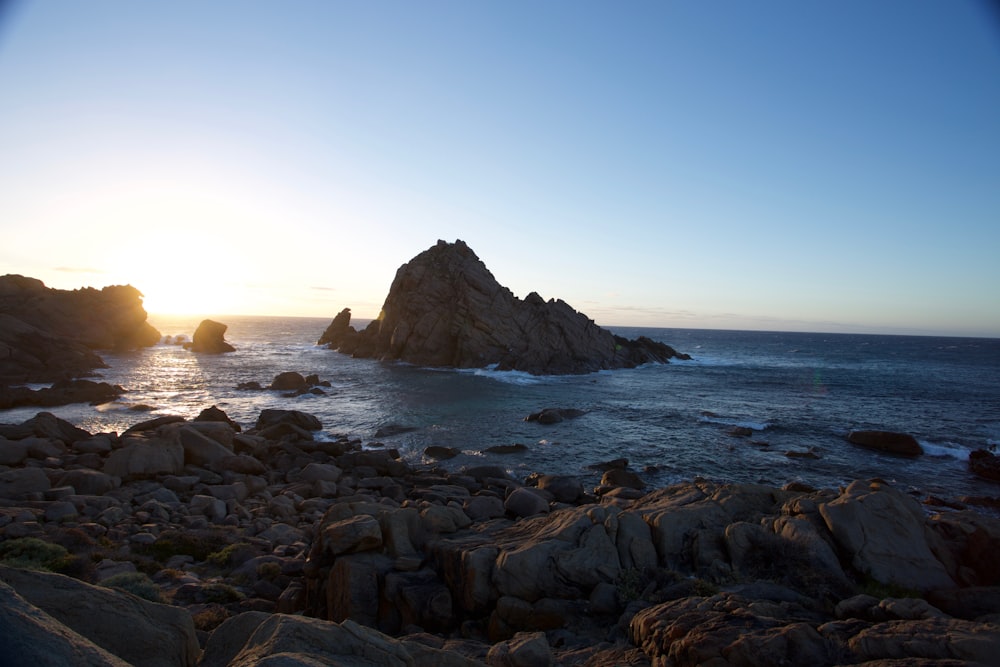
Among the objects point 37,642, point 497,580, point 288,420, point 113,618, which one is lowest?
point 288,420

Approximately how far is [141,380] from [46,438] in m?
35.0

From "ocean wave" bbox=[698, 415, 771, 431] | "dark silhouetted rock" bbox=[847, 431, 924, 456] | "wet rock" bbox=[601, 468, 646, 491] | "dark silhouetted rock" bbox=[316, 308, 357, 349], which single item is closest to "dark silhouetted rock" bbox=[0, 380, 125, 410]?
"wet rock" bbox=[601, 468, 646, 491]

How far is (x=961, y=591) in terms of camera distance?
32.8ft

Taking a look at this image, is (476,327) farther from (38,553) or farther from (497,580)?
(497,580)

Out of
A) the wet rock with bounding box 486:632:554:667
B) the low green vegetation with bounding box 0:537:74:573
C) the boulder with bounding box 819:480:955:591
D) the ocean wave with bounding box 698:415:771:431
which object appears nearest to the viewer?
the wet rock with bounding box 486:632:554:667

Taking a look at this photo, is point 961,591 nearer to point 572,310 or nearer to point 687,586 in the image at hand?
point 687,586

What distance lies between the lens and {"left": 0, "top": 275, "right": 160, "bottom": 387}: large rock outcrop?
5175cm

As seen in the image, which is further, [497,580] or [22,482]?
[22,482]

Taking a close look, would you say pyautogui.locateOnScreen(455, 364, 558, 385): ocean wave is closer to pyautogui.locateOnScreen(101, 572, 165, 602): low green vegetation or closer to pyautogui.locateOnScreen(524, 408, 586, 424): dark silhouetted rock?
pyautogui.locateOnScreen(524, 408, 586, 424): dark silhouetted rock

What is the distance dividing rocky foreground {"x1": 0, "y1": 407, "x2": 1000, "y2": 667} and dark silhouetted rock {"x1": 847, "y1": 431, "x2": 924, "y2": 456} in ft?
85.9

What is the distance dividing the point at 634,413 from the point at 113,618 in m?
42.3

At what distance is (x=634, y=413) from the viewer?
4472 centimetres

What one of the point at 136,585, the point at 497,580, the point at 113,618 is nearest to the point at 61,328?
the point at 136,585

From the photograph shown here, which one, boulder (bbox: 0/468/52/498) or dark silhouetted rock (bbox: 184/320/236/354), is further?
dark silhouetted rock (bbox: 184/320/236/354)
